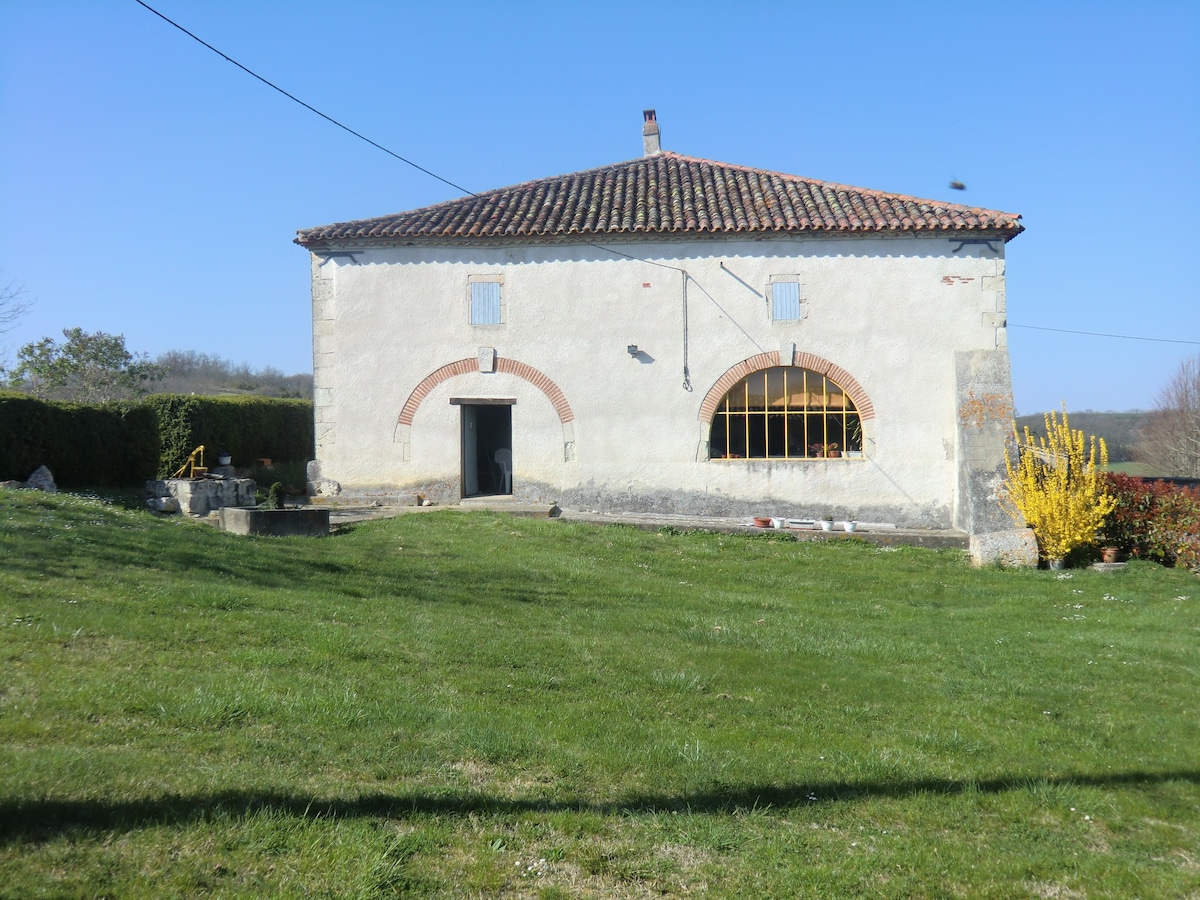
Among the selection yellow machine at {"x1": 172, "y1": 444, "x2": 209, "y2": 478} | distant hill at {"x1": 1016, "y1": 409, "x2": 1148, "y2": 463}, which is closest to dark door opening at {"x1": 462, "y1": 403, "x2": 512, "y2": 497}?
yellow machine at {"x1": 172, "y1": 444, "x2": 209, "y2": 478}

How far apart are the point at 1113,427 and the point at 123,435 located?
5877 cm

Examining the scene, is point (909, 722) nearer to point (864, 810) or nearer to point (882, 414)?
point (864, 810)

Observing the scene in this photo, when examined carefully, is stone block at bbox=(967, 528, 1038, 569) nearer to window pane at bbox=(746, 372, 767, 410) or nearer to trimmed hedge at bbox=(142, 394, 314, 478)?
window pane at bbox=(746, 372, 767, 410)

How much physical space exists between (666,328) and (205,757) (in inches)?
532

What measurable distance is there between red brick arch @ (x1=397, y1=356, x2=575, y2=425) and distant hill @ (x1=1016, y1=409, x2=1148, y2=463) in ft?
102

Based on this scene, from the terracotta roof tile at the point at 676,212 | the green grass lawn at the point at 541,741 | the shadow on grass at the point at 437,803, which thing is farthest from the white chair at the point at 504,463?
the shadow on grass at the point at 437,803

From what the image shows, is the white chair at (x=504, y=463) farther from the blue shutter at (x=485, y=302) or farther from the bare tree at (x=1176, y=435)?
the bare tree at (x=1176, y=435)

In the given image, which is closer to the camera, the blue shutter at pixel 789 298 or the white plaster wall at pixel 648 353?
the white plaster wall at pixel 648 353

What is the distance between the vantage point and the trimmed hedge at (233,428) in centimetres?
2083

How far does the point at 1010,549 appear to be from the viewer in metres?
14.0

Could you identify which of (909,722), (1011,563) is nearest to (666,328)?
(1011,563)

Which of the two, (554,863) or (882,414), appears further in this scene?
(882,414)

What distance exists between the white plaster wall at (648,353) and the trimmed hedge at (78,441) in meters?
4.99

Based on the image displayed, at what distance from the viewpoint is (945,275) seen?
16.7m
